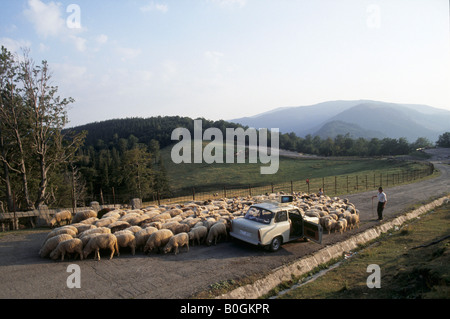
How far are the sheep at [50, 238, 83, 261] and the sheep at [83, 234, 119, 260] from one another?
0.24 metres

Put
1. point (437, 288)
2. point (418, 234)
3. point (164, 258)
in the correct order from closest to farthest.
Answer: point (437, 288), point (164, 258), point (418, 234)

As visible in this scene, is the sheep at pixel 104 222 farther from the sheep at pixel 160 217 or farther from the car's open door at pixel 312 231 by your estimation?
the car's open door at pixel 312 231

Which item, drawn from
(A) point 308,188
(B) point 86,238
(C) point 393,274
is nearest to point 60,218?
(B) point 86,238

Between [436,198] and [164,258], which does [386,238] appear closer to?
[164,258]

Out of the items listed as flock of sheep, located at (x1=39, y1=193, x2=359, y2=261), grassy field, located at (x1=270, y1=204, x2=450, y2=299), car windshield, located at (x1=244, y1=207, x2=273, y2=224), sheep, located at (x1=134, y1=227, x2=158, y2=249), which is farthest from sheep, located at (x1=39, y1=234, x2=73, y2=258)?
grassy field, located at (x1=270, y1=204, x2=450, y2=299)

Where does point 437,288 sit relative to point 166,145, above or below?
below

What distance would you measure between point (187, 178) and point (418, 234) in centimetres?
6170

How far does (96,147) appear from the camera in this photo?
12106 cm

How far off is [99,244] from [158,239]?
Answer: 2.24 meters

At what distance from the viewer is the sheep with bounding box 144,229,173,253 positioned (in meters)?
11.2

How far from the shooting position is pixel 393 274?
8945 millimetres

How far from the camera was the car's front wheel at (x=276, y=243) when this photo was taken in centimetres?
1166

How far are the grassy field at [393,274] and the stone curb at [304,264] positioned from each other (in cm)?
64
